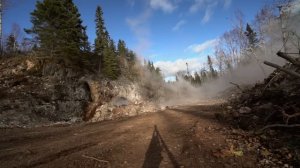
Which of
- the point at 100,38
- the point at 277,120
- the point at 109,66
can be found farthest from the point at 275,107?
the point at 100,38

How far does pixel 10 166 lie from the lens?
6.46 m

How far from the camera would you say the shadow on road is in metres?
5.99

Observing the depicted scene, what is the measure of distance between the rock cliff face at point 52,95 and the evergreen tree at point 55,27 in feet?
6.20

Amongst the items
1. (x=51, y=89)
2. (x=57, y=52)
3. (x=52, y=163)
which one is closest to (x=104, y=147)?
(x=52, y=163)

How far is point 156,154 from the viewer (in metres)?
6.84

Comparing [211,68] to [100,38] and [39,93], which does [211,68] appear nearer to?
[100,38]

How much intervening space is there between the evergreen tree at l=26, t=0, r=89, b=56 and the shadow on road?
77.7 ft

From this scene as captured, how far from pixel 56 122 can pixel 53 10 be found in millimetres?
15640

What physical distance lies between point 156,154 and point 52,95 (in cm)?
1974

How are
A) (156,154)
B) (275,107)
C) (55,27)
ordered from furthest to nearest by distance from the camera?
1. (55,27)
2. (275,107)
3. (156,154)

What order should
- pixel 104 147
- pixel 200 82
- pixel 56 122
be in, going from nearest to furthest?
1. pixel 104 147
2. pixel 56 122
3. pixel 200 82

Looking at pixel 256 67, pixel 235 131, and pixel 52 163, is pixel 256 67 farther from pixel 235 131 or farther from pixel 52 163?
pixel 52 163

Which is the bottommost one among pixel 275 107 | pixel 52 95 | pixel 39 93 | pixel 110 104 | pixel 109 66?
pixel 275 107

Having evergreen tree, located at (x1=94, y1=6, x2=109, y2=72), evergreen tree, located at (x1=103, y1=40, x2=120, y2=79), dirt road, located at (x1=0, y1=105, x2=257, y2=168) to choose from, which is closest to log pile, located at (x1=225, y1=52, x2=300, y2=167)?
dirt road, located at (x1=0, y1=105, x2=257, y2=168)
